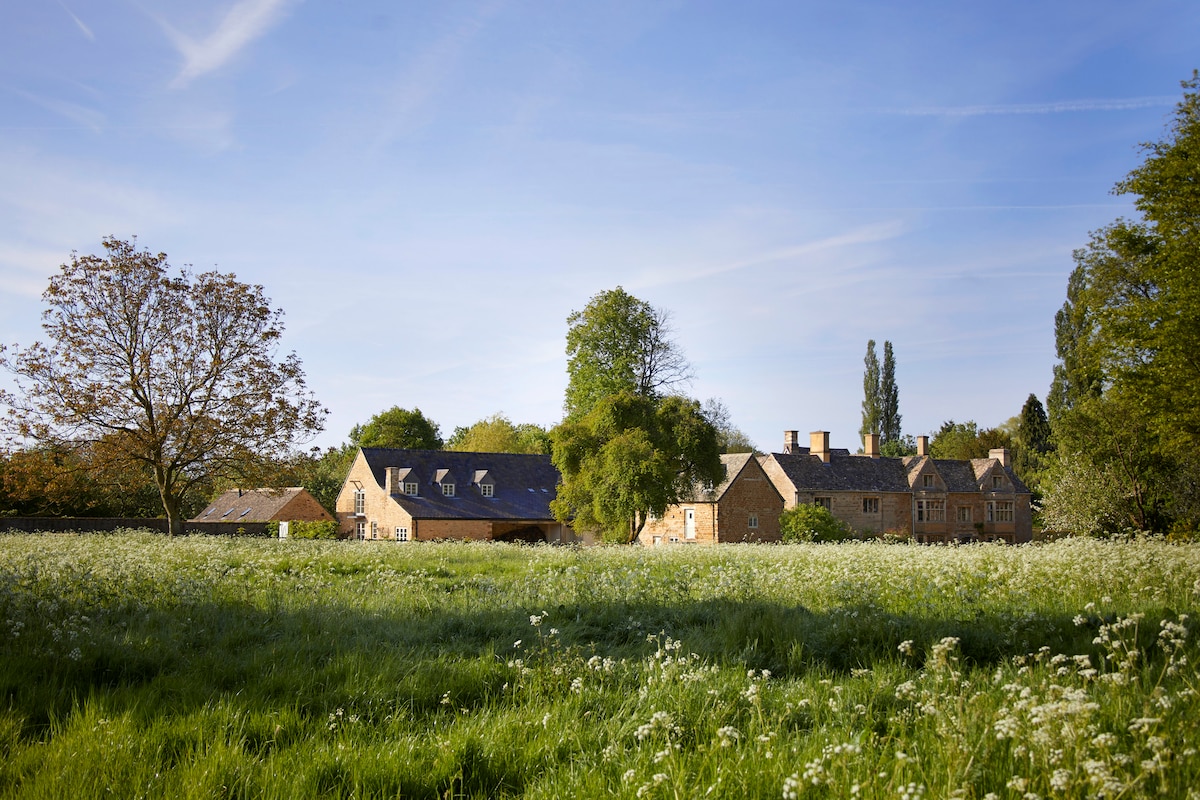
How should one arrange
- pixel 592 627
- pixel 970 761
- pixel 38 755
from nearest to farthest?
pixel 970 761, pixel 38 755, pixel 592 627

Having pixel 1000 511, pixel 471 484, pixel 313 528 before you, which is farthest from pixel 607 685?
pixel 1000 511

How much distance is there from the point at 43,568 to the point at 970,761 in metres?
12.6

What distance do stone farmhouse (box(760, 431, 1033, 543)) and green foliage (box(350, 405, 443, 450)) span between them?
3562 centimetres

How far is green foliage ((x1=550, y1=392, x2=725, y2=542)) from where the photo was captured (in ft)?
127

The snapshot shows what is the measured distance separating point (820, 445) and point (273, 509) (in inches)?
1596

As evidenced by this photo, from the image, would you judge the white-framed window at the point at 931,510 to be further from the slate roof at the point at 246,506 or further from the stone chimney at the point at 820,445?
the slate roof at the point at 246,506

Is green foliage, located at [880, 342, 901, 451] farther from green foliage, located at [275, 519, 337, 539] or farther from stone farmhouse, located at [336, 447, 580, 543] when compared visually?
green foliage, located at [275, 519, 337, 539]

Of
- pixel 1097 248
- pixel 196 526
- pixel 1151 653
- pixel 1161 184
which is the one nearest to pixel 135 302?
pixel 196 526

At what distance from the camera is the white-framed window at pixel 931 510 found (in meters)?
62.4

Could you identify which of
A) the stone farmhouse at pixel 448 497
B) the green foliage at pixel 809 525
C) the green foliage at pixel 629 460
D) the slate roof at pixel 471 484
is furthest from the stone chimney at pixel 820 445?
the green foliage at pixel 629 460

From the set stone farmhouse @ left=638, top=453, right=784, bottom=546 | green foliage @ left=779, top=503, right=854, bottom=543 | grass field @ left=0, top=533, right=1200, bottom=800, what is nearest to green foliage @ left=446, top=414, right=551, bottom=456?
stone farmhouse @ left=638, top=453, right=784, bottom=546

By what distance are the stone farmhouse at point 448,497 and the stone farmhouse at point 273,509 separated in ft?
6.68

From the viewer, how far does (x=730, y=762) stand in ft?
15.9

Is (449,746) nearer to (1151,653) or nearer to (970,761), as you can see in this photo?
(970,761)
